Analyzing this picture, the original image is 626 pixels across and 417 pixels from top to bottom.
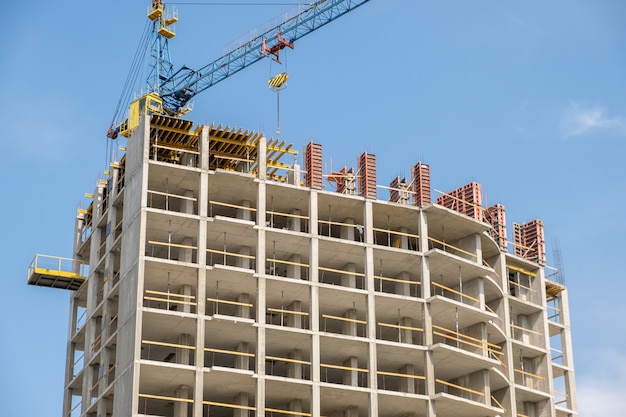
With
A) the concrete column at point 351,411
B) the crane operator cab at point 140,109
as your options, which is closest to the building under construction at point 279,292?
the concrete column at point 351,411

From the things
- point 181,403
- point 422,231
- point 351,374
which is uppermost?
point 422,231

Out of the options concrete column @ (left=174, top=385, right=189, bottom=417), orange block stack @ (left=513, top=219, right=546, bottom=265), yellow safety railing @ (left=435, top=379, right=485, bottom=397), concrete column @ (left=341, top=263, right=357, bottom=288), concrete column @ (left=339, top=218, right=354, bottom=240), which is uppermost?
orange block stack @ (left=513, top=219, right=546, bottom=265)

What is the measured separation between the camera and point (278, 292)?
97.9m

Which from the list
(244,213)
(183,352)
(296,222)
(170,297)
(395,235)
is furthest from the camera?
(395,235)

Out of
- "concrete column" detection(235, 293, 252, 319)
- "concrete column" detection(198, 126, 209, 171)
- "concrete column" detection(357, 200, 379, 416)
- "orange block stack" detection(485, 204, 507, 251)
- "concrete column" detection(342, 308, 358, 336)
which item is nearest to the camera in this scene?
"concrete column" detection(235, 293, 252, 319)

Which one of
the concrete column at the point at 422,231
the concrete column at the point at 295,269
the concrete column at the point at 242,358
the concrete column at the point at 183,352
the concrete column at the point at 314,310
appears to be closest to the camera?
the concrete column at the point at 183,352

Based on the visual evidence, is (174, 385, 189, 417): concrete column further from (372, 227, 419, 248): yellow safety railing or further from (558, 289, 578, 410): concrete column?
(558, 289, 578, 410): concrete column

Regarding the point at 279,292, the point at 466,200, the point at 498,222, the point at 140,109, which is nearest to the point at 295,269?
the point at 279,292

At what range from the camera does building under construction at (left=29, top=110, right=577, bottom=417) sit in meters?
94.4

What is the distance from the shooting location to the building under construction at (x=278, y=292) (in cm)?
9438

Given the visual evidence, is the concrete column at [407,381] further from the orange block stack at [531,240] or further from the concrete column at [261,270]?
the orange block stack at [531,240]

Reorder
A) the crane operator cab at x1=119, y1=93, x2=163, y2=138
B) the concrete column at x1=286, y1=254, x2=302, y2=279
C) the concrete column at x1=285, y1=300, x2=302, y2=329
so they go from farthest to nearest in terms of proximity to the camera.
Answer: the crane operator cab at x1=119, y1=93, x2=163, y2=138, the concrete column at x1=286, y1=254, x2=302, y2=279, the concrete column at x1=285, y1=300, x2=302, y2=329

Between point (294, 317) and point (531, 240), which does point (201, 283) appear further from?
point (531, 240)

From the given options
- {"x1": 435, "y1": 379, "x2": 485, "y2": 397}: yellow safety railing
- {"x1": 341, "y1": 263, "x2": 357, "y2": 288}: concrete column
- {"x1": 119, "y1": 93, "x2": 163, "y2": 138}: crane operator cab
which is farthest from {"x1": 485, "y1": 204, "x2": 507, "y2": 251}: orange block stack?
{"x1": 119, "y1": 93, "x2": 163, "y2": 138}: crane operator cab
